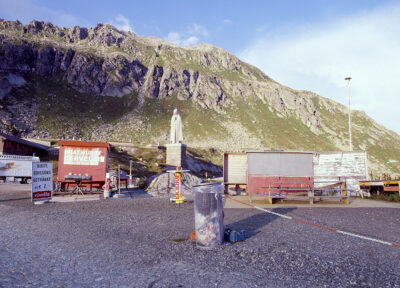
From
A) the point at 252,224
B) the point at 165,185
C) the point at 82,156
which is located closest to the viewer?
the point at 252,224

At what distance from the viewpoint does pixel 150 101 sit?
11125cm

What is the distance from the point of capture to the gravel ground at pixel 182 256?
167 inches

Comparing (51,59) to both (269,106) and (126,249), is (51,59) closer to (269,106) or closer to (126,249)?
(269,106)

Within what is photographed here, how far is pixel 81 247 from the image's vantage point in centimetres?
607

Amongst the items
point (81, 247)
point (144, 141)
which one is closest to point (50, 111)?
point (144, 141)

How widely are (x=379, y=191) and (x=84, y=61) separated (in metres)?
123

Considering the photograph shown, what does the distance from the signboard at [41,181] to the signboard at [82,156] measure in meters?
5.19

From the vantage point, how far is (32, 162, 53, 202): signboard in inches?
553

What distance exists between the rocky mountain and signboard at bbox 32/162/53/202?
→ 2812 inches

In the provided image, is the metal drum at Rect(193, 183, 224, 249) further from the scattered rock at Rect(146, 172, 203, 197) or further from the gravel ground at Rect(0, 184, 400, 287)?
the scattered rock at Rect(146, 172, 203, 197)

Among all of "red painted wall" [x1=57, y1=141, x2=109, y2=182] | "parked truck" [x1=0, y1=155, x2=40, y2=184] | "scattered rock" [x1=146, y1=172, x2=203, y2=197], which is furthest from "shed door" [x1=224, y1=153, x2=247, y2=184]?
"parked truck" [x1=0, y1=155, x2=40, y2=184]

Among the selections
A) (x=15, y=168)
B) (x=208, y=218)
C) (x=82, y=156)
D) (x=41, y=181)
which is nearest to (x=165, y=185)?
(x=82, y=156)

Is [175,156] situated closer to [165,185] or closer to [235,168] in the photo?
[165,185]

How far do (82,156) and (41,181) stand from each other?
5.78 m
